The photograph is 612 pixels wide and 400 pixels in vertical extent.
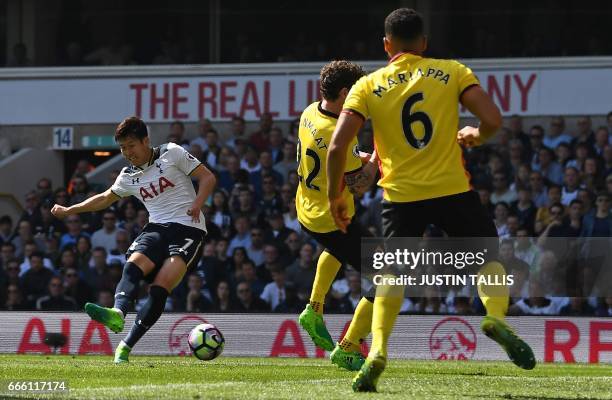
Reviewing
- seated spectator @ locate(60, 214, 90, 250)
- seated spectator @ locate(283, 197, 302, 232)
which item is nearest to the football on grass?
seated spectator @ locate(283, 197, 302, 232)

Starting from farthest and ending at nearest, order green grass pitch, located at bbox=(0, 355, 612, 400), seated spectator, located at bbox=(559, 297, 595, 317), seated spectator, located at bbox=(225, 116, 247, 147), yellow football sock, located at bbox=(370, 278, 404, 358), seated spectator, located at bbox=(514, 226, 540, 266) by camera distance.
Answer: seated spectator, located at bbox=(225, 116, 247, 147) → seated spectator, located at bbox=(514, 226, 540, 266) → seated spectator, located at bbox=(559, 297, 595, 317) → yellow football sock, located at bbox=(370, 278, 404, 358) → green grass pitch, located at bbox=(0, 355, 612, 400)

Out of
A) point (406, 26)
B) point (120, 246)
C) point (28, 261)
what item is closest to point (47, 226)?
point (28, 261)

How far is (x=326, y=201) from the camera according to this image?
399 inches

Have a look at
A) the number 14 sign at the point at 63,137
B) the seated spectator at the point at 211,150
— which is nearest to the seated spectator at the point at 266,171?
the seated spectator at the point at 211,150

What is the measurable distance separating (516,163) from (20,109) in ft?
30.9

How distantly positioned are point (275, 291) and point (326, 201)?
630 centimetres

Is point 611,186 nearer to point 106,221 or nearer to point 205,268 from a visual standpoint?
point 205,268

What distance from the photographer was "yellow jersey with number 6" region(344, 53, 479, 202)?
7.69 meters

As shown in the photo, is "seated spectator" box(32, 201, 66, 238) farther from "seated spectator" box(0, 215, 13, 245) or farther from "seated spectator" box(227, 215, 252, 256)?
"seated spectator" box(227, 215, 252, 256)

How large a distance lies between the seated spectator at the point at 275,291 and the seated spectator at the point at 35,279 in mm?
3173

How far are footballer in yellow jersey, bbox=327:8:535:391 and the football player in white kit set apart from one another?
3204 millimetres

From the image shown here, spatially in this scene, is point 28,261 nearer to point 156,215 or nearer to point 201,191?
point 156,215

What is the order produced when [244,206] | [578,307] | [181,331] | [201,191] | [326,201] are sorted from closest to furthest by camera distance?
1. [326,201]
2. [201,191]
3. [181,331]
4. [578,307]
5. [244,206]

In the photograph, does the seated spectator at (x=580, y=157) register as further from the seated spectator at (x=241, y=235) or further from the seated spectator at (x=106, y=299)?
the seated spectator at (x=106, y=299)
